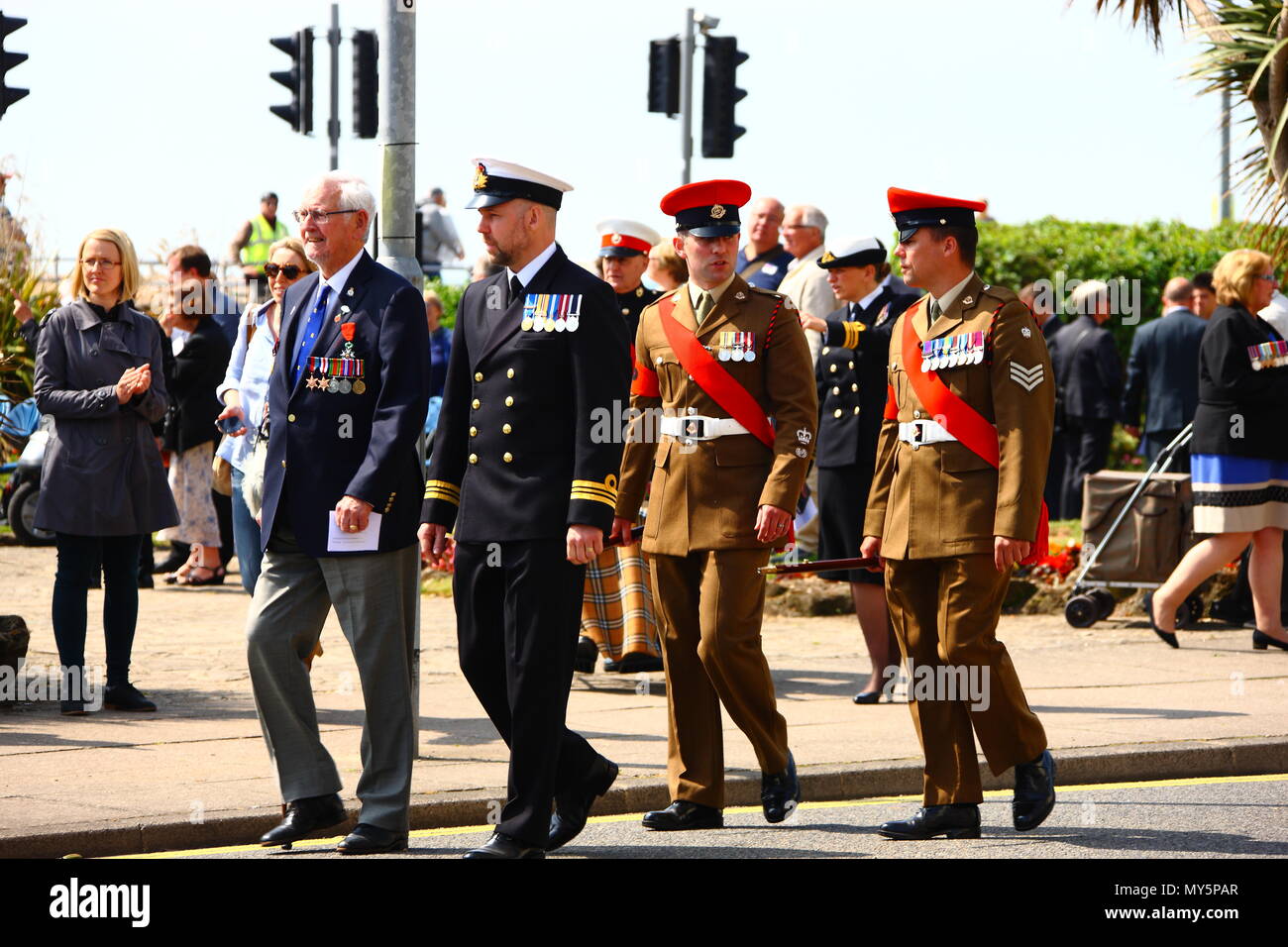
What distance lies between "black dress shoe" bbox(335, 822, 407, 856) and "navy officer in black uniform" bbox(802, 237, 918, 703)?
3.61m

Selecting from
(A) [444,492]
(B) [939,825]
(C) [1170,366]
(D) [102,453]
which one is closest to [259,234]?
(C) [1170,366]

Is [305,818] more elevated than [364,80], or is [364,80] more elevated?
[364,80]

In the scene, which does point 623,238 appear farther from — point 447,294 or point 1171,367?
point 447,294

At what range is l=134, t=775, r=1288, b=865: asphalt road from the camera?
678 centimetres

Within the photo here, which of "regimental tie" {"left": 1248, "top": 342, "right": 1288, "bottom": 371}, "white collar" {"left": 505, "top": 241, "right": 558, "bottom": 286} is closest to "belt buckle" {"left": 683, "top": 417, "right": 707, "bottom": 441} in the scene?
"white collar" {"left": 505, "top": 241, "right": 558, "bottom": 286}

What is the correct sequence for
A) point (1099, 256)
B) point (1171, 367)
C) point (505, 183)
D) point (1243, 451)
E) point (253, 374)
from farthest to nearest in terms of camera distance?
point (1099, 256), point (1171, 367), point (1243, 451), point (253, 374), point (505, 183)

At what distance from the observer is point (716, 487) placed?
727 centimetres

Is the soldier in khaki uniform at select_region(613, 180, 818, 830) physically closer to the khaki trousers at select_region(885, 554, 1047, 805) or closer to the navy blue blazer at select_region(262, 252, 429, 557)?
Answer: the khaki trousers at select_region(885, 554, 1047, 805)

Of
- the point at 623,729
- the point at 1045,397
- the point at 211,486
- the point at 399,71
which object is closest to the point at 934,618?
the point at 1045,397

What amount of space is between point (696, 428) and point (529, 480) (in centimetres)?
105

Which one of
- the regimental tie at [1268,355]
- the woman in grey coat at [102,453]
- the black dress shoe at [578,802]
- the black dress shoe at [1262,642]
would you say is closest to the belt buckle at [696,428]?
the black dress shoe at [578,802]

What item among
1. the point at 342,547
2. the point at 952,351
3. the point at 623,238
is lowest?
the point at 342,547

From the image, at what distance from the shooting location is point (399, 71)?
26.4 ft

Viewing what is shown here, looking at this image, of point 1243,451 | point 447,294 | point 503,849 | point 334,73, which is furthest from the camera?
point 447,294
